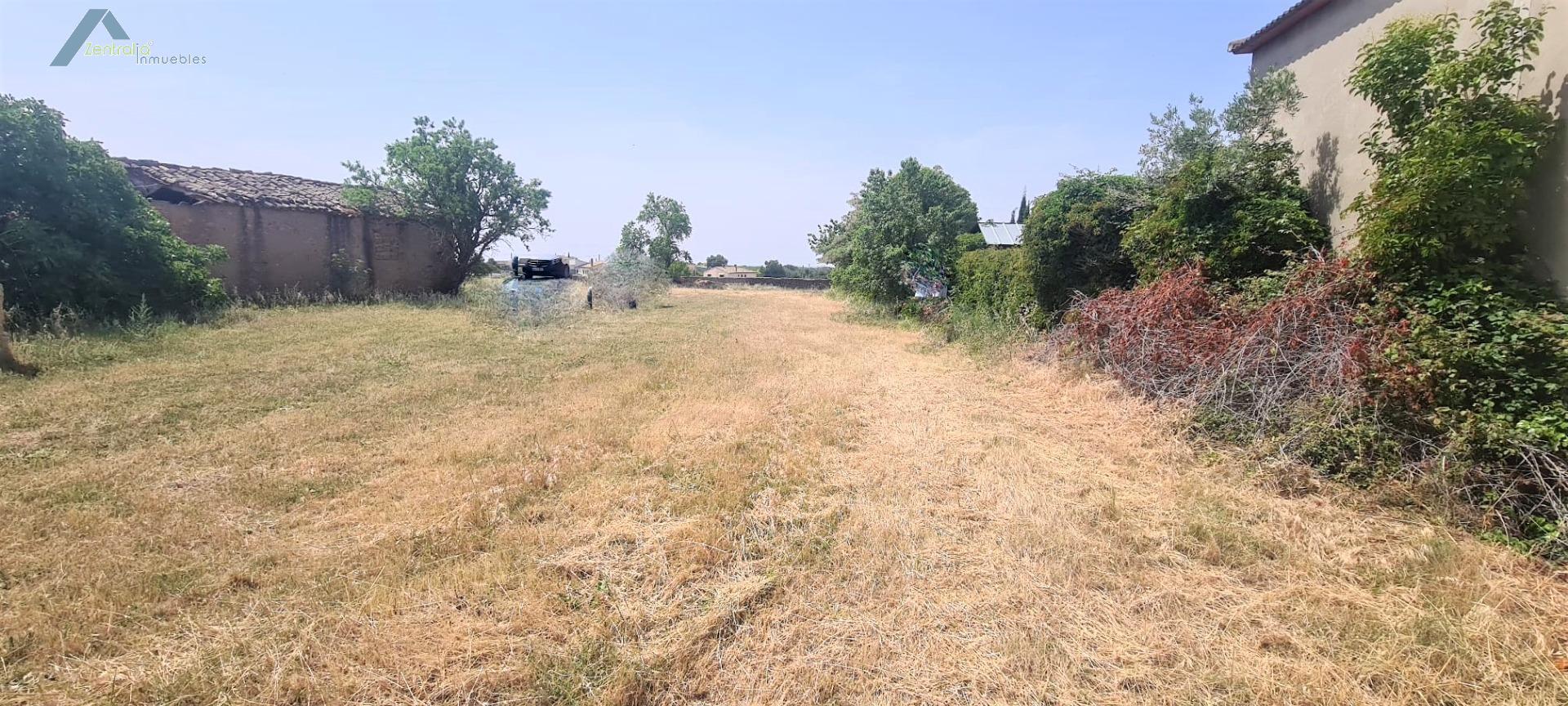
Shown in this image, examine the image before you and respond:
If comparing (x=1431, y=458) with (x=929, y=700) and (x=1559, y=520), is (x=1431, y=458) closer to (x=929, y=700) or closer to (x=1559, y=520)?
(x=1559, y=520)

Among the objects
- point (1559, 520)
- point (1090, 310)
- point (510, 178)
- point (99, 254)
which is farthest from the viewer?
point (510, 178)

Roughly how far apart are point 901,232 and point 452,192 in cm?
1494

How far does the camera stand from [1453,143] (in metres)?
4.31

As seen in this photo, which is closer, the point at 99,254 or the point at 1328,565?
the point at 1328,565

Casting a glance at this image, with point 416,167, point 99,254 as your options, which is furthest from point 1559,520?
point 416,167

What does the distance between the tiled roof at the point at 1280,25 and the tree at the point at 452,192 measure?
20.3 meters

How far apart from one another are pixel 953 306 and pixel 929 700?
11715 millimetres

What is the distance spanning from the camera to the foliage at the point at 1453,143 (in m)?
4.27

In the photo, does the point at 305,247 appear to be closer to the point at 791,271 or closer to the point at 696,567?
the point at 696,567

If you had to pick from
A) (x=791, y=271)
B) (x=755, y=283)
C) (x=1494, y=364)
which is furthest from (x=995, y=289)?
(x=791, y=271)

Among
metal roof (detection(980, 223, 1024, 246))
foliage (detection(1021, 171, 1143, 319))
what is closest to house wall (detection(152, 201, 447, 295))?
foliage (detection(1021, 171, 1143, 319))

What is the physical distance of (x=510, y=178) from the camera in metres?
20.0

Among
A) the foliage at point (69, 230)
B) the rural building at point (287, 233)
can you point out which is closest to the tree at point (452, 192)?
the rural building at point (287, 233)

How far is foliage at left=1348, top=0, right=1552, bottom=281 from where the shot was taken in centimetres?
427
